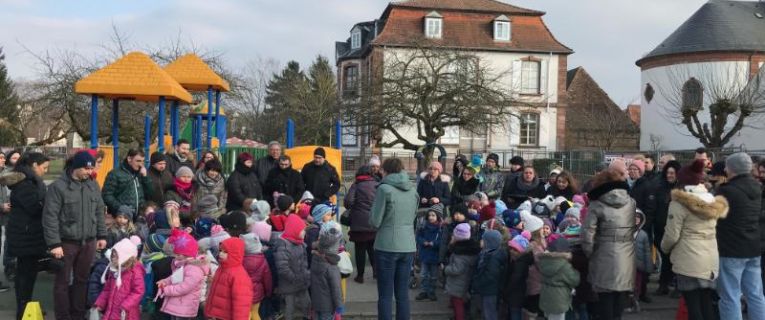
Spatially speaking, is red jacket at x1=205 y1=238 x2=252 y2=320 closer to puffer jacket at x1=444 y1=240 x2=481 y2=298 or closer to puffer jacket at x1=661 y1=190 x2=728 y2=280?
puffer jacket at x1=444 y1=240 x2=481 y2=298

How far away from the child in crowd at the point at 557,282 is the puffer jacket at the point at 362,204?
8.77ft

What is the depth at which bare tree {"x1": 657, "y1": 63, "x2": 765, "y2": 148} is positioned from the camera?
29266 millimetres

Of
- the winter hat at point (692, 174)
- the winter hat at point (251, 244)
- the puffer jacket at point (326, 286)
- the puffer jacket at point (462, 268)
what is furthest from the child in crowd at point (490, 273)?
the winter hat at point (251, 244)

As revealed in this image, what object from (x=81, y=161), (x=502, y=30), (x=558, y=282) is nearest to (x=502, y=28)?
(x=502, y=30)

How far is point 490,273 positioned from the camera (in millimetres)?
6199

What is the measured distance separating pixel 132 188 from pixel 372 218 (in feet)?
10.3

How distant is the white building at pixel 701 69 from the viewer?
35.4 m

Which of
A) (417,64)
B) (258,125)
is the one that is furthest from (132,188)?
(258,125)

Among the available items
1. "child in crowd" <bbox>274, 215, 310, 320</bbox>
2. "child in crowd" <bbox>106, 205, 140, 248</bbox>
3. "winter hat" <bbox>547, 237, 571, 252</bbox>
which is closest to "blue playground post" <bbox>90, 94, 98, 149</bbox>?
"child in crowd" <bbox>106, 205, 140, 248</bbox>

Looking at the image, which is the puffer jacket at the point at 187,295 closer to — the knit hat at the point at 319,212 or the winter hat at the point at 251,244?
the winter hat at the point at 251,244

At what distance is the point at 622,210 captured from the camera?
18.4ft

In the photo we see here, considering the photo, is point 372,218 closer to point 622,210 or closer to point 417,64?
point 622,210

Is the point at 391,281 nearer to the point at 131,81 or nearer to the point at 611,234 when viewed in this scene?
the point at 611,234

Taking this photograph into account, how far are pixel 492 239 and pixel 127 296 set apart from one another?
3.54 meters
